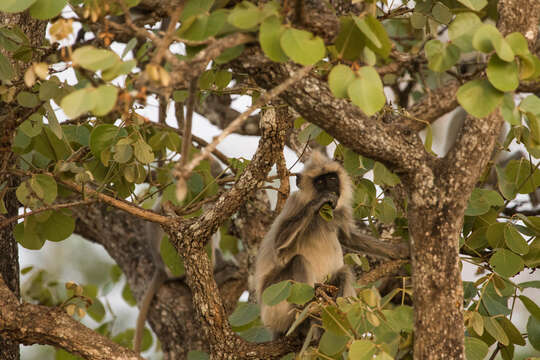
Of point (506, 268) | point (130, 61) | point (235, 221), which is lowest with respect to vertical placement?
point (506, 268)

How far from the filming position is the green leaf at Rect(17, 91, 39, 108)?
9.62 ft

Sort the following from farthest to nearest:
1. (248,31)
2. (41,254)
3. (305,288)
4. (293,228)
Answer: (41,254), (293,228), (305,288), (248,31)

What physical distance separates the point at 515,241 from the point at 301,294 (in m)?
1.04

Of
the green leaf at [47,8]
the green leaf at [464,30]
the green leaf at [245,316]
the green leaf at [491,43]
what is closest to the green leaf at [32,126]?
the green leaf at [47,8]

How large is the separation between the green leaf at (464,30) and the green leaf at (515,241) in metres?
1.29

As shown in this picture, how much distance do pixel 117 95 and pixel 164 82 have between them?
0.44ft

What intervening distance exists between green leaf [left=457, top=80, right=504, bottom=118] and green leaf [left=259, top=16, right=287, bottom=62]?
0.54 meters

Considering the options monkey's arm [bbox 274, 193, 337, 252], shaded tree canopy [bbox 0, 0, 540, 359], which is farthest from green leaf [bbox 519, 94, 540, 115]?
monkey's arm [bbox 274, 193, 337, 252]

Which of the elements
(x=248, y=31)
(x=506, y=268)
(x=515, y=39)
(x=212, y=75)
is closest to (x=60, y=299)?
(x=212, y=75)

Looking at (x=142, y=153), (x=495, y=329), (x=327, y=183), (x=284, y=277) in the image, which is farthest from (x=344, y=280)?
(x=142, y=153)

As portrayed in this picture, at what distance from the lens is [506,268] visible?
312cm

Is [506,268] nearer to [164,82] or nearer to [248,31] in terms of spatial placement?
[248,31]

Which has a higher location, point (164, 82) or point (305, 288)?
point (164, 82)

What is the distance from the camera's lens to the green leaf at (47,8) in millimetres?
2346
